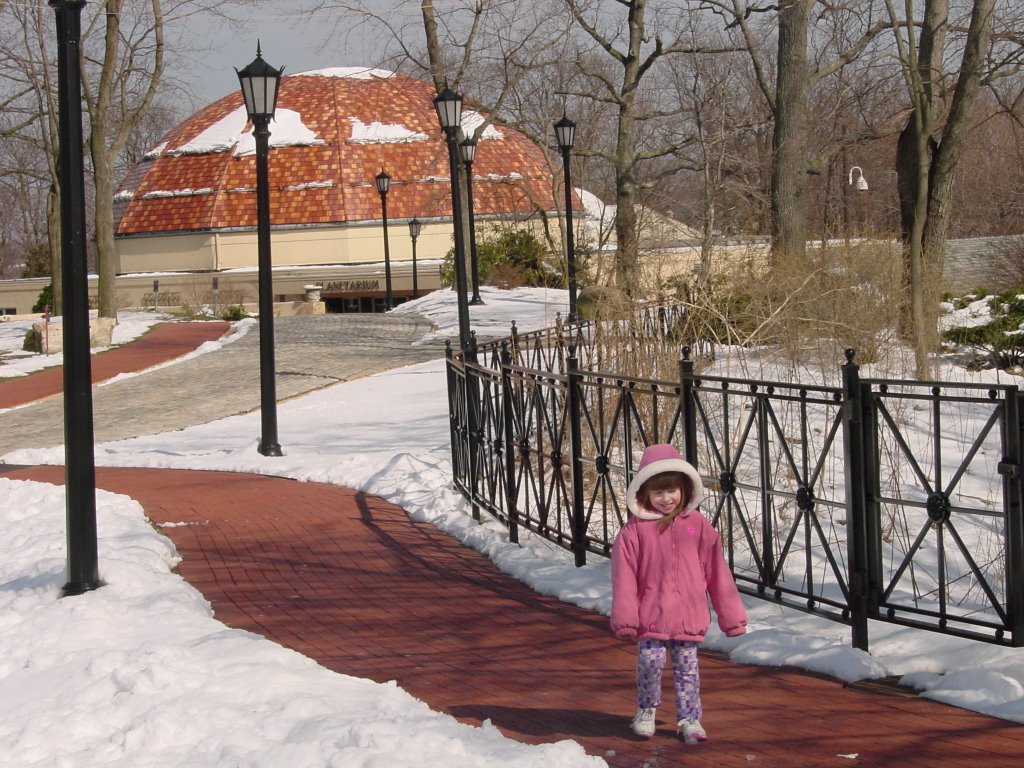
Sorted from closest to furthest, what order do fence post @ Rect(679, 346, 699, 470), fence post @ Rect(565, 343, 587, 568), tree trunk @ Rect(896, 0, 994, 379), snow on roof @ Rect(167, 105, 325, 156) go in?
fence post @ Rect(679, 346, 699, 470) < fence post @ Rect(565, 343, 587, 568) < tree trunk @ Rect(896, 0, 994, 379) < snow on roof @ Rect(167, 105, 325, 156)

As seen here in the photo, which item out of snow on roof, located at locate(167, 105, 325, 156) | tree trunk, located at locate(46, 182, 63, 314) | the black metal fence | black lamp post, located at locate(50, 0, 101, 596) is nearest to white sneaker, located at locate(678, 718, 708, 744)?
the black metal fence

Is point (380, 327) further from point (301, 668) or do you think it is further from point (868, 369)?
point (301, 668)

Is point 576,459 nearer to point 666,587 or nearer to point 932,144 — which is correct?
point 666,587

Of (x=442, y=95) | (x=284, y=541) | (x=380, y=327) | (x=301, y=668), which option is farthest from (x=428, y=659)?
(x=380, y=327)

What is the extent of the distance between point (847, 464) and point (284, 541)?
471 centimetres

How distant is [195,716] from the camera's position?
5.00 m

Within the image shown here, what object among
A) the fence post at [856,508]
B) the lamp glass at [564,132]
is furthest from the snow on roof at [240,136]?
the fence post at [856,508]

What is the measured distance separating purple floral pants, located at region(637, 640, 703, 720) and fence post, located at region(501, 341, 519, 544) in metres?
3.99

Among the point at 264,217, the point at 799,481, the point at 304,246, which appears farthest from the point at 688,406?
the point at 304,246

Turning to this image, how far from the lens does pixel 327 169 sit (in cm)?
6053

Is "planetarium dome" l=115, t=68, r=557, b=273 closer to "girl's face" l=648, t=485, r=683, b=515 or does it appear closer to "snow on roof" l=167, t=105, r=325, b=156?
"snow on roof" l=167, t=105, r=325, b=156

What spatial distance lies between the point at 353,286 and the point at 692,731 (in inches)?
2016

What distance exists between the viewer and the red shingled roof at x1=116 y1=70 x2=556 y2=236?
2345 inches

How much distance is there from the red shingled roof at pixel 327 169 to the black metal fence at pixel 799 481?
46.5 meters
